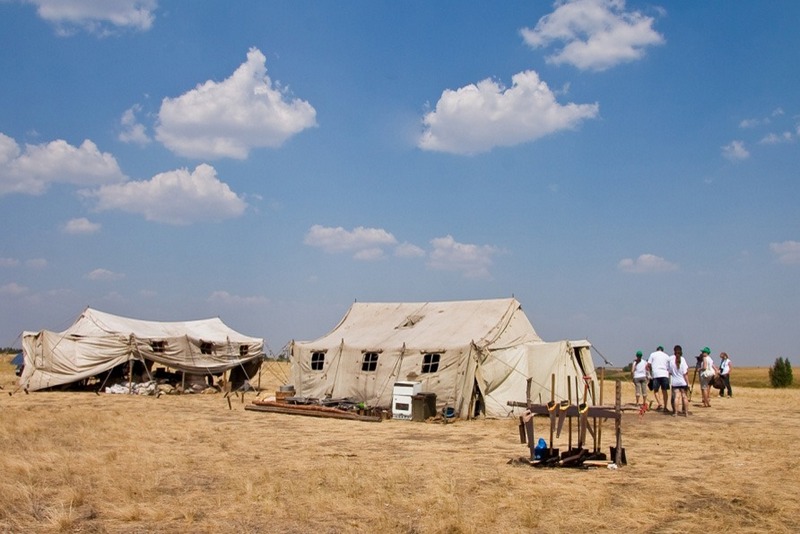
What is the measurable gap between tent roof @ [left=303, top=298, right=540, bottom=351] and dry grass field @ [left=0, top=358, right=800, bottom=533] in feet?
13.5

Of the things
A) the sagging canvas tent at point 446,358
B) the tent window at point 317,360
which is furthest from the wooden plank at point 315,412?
the tent window at point 317,360

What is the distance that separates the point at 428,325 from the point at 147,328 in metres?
14.5

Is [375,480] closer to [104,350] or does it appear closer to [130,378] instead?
[130,378]

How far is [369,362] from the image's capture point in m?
23.6

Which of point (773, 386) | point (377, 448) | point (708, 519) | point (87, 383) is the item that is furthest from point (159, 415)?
→ point (773, 386)

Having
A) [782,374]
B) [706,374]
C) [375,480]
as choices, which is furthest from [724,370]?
[375,480]

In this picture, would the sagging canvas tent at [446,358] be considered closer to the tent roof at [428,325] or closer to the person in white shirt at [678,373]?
the tent roof at [428,325]

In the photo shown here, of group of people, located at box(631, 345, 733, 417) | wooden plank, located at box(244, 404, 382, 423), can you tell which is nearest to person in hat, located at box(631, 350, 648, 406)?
group of people, located at box(631, 345, 733, 417)

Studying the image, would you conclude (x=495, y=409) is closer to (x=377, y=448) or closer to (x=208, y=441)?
(x=377, y=448)

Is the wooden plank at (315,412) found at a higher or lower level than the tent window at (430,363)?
lower

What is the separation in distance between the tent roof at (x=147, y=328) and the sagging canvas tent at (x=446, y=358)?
8.73 m

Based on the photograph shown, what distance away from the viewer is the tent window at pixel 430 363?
21.9 meters

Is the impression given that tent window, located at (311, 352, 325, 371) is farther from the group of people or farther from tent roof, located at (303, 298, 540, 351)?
the group of people

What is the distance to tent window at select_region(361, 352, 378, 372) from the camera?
2342cm
